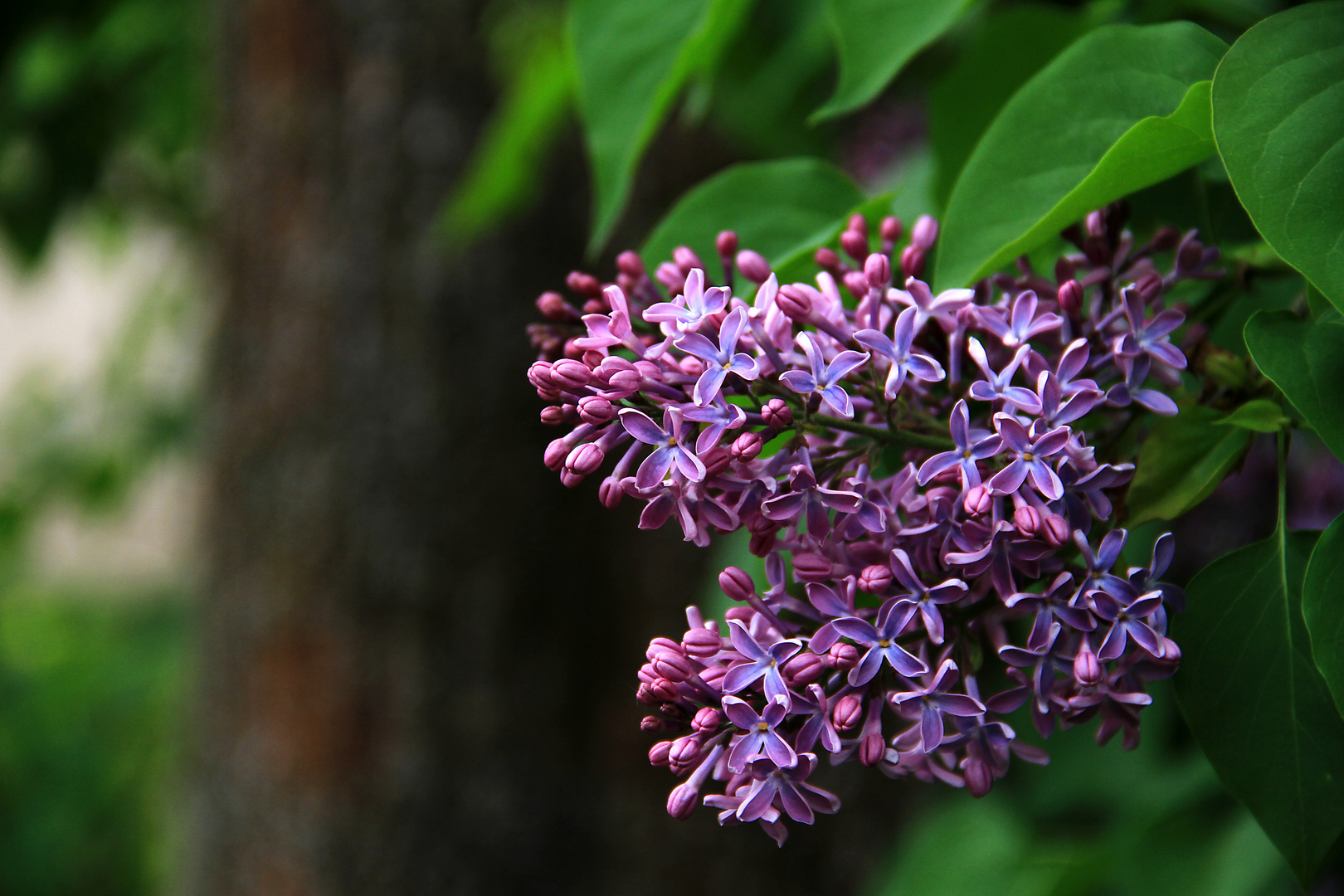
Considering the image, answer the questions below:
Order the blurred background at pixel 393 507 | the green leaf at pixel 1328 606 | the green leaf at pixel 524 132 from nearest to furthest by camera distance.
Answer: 1. the green leaf at pixel 1328 606
2. the green leaf at pixel 524 132
3. the blurred background at pixel 393 507

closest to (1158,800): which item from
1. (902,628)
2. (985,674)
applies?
(985,674)

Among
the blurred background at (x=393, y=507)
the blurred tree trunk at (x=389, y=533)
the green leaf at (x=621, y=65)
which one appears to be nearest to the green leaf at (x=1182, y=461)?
the green leaf at (x=621, y=65)

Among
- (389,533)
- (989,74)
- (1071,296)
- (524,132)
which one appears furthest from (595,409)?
(389,533)

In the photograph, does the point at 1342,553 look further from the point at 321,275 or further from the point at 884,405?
the point at 321,275

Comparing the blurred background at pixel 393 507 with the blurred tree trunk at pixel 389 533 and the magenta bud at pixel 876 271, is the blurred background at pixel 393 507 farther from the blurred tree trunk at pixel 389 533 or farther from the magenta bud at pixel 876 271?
the magenta bud at pixel 876 271

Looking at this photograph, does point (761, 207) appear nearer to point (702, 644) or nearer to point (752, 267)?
point (752, 267)

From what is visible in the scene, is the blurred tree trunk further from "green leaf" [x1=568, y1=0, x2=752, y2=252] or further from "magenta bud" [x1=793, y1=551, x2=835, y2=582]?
"magenta bud" [x1=793, y1=551, x2=835, y2=582]

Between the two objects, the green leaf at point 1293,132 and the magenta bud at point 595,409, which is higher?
the magenta bud at point 595,409
